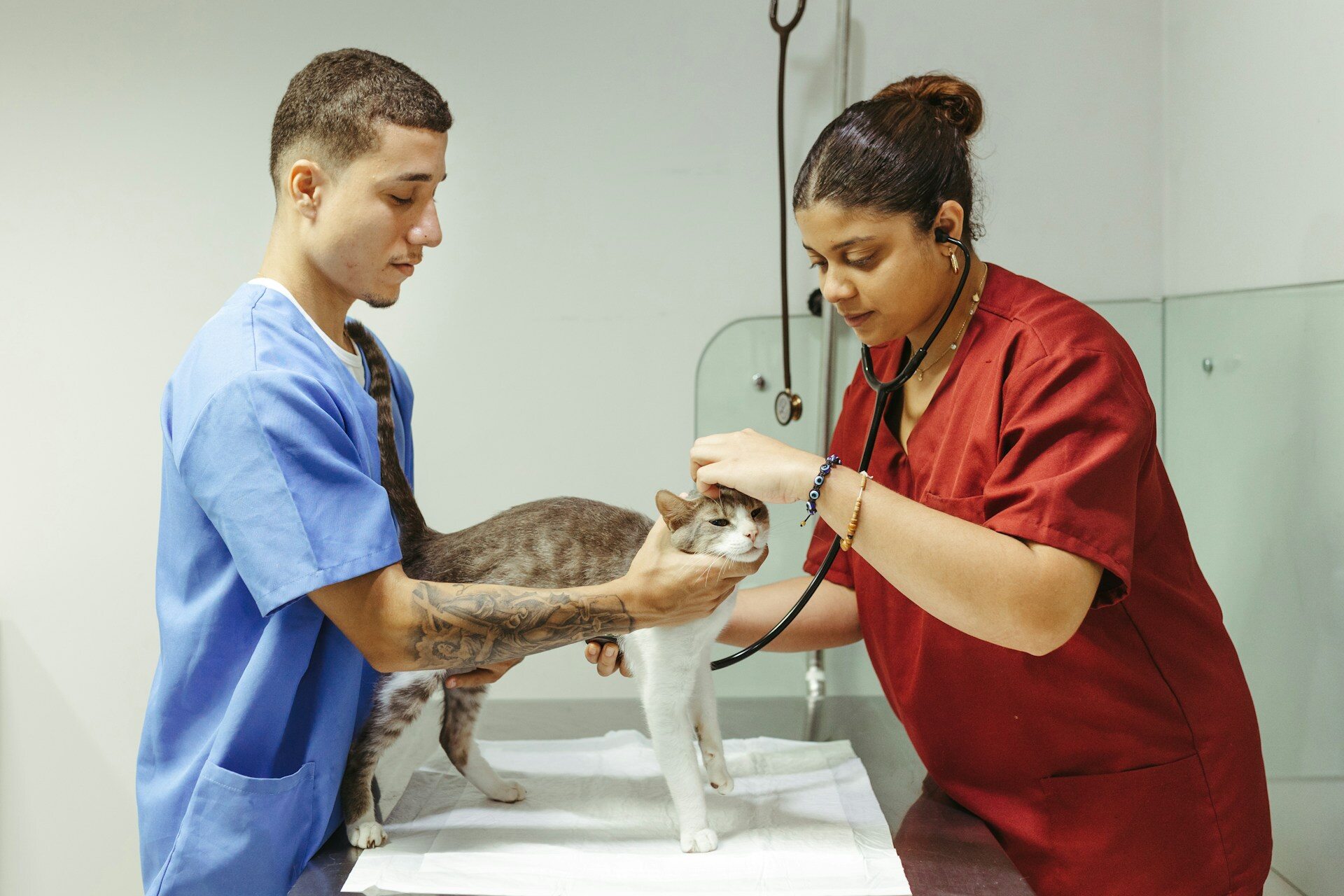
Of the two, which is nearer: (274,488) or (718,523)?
(274,488)

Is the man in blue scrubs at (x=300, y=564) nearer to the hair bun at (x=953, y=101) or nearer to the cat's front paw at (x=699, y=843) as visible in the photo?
the cat's front paw at (x=699, y=843)

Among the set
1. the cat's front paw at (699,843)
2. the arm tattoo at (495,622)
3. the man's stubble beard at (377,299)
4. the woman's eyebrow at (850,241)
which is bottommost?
the cat's front paw at (699,843)

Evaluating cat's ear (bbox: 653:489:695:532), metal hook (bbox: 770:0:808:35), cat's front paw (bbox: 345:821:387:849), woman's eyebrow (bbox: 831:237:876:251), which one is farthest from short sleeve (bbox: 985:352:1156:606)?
metal hook (bbox: 770:0:808:35)

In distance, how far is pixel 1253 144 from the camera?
162 centimetres

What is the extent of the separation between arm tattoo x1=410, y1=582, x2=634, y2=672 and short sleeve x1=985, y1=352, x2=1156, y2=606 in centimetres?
47

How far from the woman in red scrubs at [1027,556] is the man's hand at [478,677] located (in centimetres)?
37

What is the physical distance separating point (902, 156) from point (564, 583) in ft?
2.33

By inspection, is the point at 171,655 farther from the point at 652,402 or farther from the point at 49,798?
the point at 49,798

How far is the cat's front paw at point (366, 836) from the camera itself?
3.75 ft

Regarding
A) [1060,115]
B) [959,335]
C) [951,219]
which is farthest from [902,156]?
[1060,115]

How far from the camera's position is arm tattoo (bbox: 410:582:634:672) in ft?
3.44

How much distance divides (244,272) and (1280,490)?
2.12 meters

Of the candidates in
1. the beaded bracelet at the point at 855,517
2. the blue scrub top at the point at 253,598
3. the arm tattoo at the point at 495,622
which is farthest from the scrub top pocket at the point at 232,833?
the beaded bracelet at the point at 855,517

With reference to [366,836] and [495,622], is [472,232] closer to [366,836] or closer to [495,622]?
[495,622]
